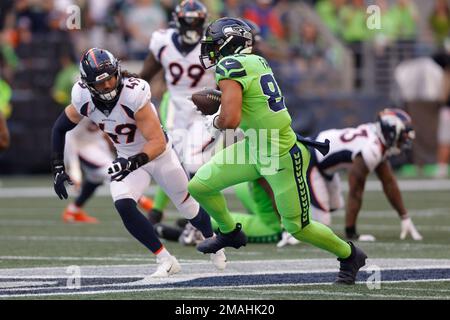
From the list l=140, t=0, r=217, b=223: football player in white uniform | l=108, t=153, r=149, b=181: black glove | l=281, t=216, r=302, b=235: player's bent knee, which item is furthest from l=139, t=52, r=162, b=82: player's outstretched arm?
l=281, t=216, r=302, b=235: player's bent knee

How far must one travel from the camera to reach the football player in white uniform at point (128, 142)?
25.4ft

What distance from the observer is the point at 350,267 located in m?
7.41

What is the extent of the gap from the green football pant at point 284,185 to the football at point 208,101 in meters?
0.27

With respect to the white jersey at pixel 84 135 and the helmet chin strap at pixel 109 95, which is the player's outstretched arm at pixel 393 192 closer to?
the helmet chin strap at pixel 109 95

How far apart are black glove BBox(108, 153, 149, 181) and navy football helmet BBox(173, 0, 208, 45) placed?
10.2ft

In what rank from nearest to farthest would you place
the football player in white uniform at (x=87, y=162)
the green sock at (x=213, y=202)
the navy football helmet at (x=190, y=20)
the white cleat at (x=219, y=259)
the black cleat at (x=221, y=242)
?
the green sock at (x=213, y=202) → the black cleat at (x=221, y=242) → the white cleat at (x=219, y=259) → the navy football helmet at (x=190, y=20) → the football player in white uniform at (x=87, y=162)

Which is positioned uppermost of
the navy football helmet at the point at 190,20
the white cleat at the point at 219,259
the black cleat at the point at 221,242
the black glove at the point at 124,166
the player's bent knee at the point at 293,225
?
the navy football helmet at the point at 190,20

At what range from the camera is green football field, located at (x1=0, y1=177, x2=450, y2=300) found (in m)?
7.01

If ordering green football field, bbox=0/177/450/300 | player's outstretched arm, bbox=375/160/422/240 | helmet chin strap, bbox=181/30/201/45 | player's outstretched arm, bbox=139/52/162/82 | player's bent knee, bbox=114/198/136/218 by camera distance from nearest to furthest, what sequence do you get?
green football field, bbox=0/177/450/300 < player's bent knee, bbox=114/198/136/218 < player's outstretched arm, bbox=375/160/422/240 < helmet chin strap, bbox=181/30/201/45 < player's outstretched arm, bbox=139/52/162/82

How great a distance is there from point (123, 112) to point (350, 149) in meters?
2.84

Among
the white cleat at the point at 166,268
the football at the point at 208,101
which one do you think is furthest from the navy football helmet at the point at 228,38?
the white cleat at the point at 166,268

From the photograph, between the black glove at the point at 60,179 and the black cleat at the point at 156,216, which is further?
the black cleat at the point at 156,216

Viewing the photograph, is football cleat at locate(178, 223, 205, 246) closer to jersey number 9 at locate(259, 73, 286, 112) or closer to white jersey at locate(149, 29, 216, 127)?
white jersey at locate(149, 29, 216, 127)
